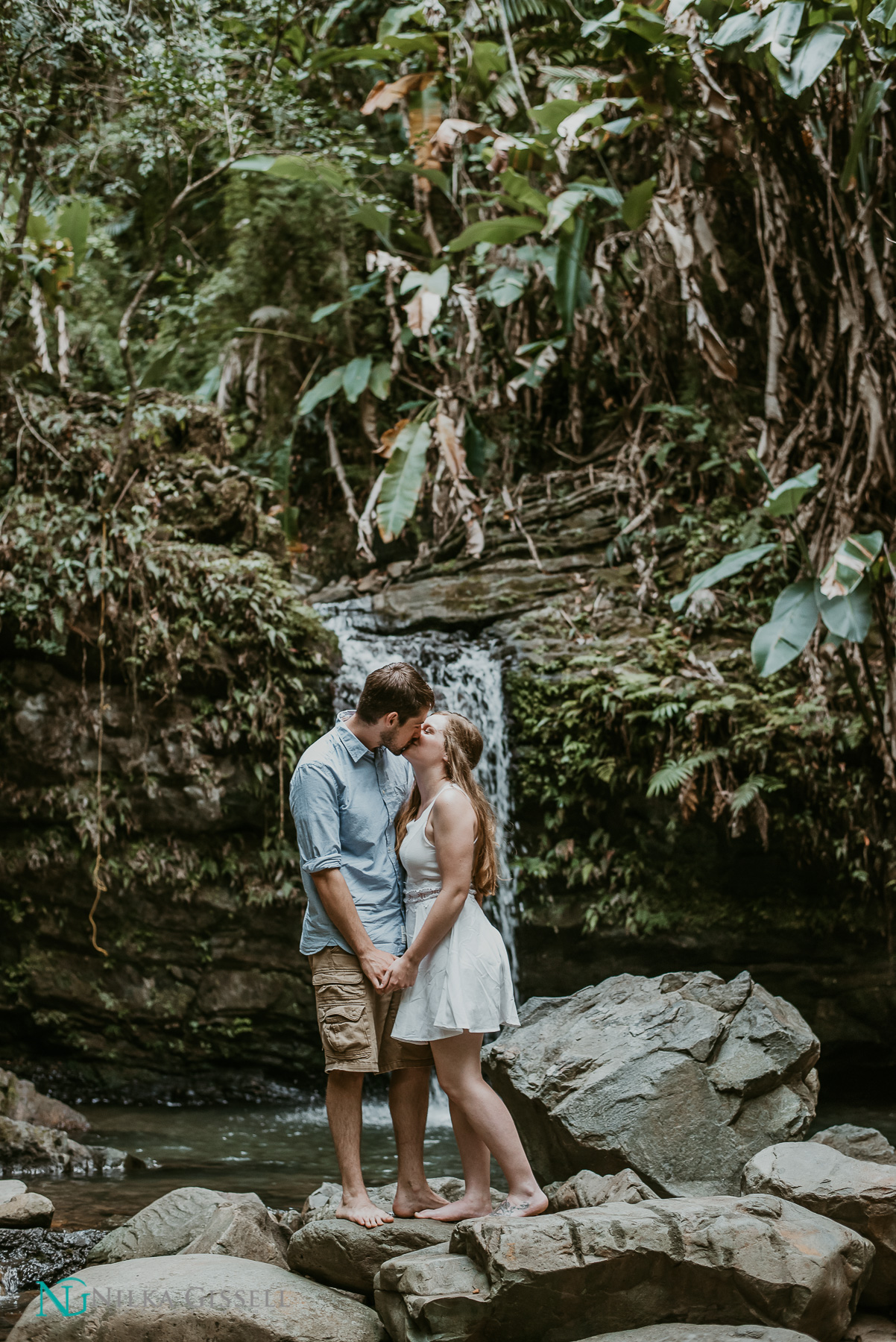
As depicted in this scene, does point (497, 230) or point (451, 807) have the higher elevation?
point (497, 230)

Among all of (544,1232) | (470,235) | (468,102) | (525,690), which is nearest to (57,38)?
(470,235)

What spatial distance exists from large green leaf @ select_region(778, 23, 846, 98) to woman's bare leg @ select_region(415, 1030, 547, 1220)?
548cm

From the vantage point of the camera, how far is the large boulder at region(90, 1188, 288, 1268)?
3617 mm

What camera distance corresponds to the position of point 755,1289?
2.89 m

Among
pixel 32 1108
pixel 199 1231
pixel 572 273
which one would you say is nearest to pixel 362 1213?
pixel 199 1231

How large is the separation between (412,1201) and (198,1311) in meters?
0.79

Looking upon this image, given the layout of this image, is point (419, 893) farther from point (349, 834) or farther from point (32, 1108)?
point (32, 1108)

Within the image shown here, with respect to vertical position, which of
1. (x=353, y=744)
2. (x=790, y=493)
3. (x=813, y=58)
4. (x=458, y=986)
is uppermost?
(x=813, y=58)

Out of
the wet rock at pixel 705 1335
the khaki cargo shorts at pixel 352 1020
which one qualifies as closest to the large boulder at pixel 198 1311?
the khaki cargo shorts at pixel 352 1020

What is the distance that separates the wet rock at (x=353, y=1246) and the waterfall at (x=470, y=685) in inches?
160

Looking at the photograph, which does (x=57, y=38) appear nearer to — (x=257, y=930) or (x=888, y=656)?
(x=257, y=930)

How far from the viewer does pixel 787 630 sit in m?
5.98

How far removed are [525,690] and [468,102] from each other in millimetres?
6286

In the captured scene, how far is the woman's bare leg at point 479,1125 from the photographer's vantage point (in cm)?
330
